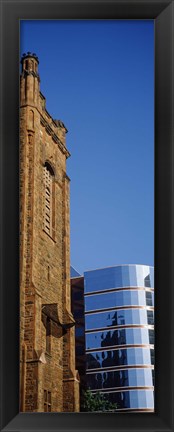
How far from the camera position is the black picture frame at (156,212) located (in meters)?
2.74

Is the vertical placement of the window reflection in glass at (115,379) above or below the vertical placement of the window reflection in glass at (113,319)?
below

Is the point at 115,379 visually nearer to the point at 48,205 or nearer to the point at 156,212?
the point at 48,205

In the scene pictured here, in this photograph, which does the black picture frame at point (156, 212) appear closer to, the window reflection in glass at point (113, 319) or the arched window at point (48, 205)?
the window reflection in glass at point (113, 319)

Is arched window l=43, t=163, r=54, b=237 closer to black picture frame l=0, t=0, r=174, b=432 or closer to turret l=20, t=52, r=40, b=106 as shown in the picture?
turret l=20, t=52, r=40, b=106

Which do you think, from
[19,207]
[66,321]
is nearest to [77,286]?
[66,321]

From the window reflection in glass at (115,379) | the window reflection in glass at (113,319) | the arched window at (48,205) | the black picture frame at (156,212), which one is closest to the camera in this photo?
the black picture frame at (156,212)

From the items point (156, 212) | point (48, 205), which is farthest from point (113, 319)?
point (156, 212)

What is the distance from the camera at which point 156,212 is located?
2871 mm

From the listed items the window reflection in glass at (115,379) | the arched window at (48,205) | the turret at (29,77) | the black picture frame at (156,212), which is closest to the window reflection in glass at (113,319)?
the window reflection in glass at (115,379)

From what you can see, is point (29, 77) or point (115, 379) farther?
point (115, 379)

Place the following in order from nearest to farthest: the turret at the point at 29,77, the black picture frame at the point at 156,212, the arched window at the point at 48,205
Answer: the black picture frame at the point at 156,212, the turret at the point at 29,77, the arched window at the point at 48,205

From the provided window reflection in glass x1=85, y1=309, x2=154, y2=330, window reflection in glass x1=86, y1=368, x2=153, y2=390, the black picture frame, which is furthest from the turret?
window reflection in glass x1=85, y1=309, x2=154, y2=330
